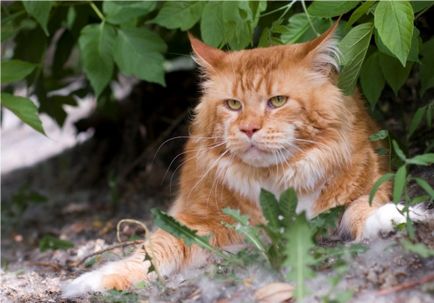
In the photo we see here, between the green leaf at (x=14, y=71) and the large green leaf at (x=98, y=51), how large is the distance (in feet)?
0.89

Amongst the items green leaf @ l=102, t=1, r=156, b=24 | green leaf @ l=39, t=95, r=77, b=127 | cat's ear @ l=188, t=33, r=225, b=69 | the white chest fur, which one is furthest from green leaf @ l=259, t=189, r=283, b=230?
green leaf @ l=39, t=95, r=77, b=127

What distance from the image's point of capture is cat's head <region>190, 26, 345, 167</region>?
2.77 metres

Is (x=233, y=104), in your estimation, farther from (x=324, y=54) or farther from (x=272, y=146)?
(x=324, y=54)

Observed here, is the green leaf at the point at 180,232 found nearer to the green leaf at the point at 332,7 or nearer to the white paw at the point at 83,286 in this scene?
the white paw at the point at 83,286

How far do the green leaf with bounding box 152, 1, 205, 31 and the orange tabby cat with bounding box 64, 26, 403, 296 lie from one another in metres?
0.23

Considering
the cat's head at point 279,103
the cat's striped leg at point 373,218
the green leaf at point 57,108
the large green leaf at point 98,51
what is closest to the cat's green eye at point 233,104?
the cat's head at point 279,103

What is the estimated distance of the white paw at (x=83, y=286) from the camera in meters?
2.66

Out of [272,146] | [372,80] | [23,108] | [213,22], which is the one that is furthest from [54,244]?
[372,80]

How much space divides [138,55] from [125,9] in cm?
24

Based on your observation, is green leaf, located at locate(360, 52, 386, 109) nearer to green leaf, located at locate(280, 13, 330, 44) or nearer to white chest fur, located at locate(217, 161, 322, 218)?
green leaf, located at locate(280, 13, 330, 44)

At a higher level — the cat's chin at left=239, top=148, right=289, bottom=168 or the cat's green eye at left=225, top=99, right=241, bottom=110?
the cat's green eye at left=225, top=99, right=241, bottom=110

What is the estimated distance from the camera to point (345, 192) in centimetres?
290

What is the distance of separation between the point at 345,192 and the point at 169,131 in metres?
2.38

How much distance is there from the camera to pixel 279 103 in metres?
2.82
